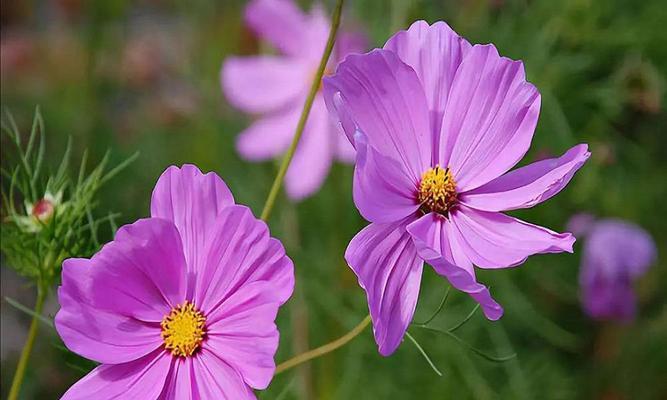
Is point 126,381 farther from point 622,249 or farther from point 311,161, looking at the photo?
point 622,249

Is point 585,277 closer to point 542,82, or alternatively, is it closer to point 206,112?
point 542,82

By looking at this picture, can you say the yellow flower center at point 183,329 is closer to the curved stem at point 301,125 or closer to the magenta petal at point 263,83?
the curved stem at point 301,125

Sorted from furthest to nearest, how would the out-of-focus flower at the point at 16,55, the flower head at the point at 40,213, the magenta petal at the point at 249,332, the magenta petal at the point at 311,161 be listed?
the out-of-focus flower at the point at 16,55 → the magenta petal at the point at 311,161 → the flower head at the point at 40,213 → the magenta petal at the point at 249,332

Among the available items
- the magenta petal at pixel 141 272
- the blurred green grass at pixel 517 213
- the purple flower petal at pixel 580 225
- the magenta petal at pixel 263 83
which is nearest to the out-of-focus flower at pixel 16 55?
the blurred green grass at pixel 517 213

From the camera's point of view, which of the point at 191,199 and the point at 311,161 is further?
the point at 311,161

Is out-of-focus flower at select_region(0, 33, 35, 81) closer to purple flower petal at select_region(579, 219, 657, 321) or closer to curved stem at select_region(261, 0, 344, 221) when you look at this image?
purple flower petal at select_region(579, 219, 657, 321)

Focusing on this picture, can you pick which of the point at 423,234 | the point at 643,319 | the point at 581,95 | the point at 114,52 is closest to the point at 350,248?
the point at 423,234

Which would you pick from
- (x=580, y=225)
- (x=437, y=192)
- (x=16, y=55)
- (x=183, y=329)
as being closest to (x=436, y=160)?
(x=437, y=192)
